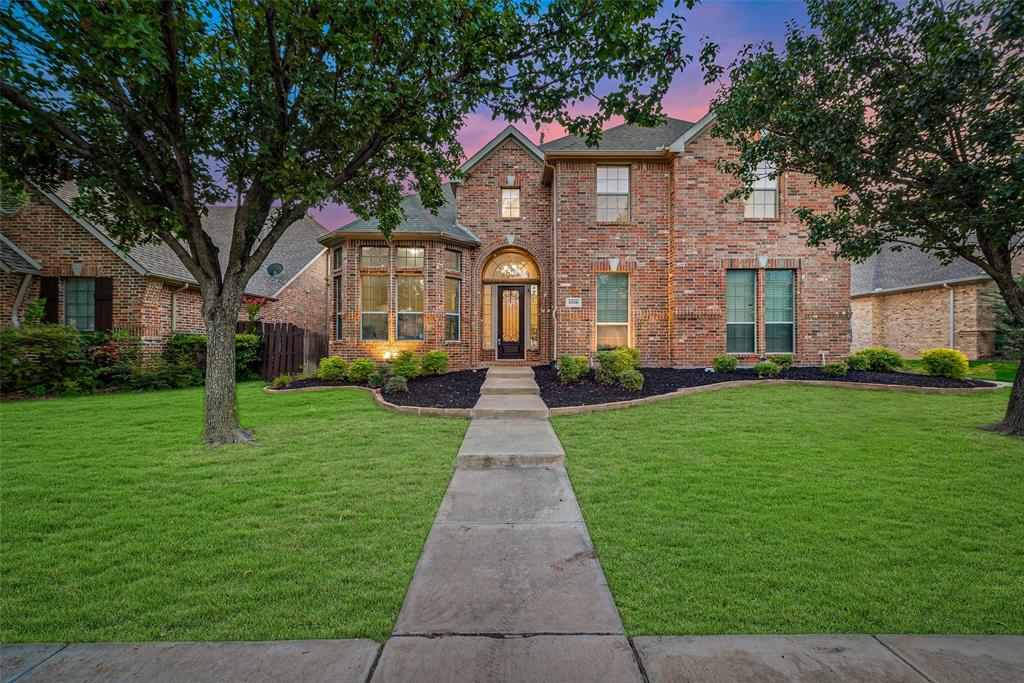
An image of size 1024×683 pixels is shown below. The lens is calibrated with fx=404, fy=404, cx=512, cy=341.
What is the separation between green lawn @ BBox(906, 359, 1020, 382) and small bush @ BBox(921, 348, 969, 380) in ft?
2.21

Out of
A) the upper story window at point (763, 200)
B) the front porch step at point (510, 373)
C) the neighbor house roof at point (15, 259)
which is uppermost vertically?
the upper story window at point (763, 200)

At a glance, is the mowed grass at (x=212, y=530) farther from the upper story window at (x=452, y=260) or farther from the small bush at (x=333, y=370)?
the upper story window at (x=452, y=260)

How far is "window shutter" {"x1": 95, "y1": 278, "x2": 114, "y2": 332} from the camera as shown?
10.9 m

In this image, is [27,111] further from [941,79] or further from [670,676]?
[941,79]

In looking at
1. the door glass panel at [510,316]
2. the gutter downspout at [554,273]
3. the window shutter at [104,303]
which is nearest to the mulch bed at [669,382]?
the gutter downspout at [554,273]

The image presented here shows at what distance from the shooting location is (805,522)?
10.4 feet

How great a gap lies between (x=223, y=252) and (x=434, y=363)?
12.1 metres

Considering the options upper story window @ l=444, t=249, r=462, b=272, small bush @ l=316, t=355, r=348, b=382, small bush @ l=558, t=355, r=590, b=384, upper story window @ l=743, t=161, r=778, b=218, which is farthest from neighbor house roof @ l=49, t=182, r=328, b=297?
upper story window @ l=743, t=161, r=778, b=218

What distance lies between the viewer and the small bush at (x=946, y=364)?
9523mm

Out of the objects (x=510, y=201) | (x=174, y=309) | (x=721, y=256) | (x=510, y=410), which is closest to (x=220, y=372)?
(x=510, y=410)

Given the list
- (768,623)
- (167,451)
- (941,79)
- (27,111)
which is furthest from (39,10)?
A: (941,79)

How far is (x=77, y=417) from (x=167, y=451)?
3755mm

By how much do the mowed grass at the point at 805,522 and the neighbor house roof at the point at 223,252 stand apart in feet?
41.6

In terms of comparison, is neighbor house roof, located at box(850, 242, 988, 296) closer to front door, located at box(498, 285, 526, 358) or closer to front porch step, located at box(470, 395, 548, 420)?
front door, located at box(498, 285, 526, 358)
